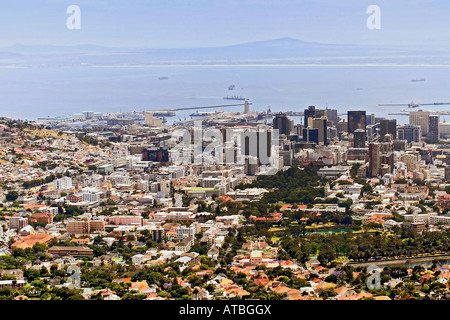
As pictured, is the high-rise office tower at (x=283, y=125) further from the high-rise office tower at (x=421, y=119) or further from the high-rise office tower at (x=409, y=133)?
the high-rise office tower at (x=421, y=119)

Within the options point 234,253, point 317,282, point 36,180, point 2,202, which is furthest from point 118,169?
point 317,282

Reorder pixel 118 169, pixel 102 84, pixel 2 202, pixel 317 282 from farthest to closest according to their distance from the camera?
pixel 102 84
pixel 118 169
pixel 2 202
pixel 317 282

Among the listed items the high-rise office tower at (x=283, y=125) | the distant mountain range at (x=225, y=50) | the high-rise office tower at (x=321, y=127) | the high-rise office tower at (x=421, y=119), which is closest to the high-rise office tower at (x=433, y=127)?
the high-rise office tower at (x=421, y=119)

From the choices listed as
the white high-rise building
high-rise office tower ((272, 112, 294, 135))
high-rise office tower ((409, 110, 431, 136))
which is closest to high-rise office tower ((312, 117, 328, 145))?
high-rise office tower ((272, 112, 294, 135))

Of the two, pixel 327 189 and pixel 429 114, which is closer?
pixel 327 189

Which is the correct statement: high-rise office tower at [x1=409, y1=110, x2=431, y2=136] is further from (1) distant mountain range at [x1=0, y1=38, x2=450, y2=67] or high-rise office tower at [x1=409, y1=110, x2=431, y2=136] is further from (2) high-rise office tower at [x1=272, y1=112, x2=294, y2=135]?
(1) distant mountain range at [x1=0, y1=38, x2=450, y2=67]

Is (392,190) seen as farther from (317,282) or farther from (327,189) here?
(317,282)

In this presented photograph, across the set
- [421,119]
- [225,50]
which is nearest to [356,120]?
[421,119]

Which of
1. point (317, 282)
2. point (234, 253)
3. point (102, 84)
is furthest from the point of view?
point (102, 84)
